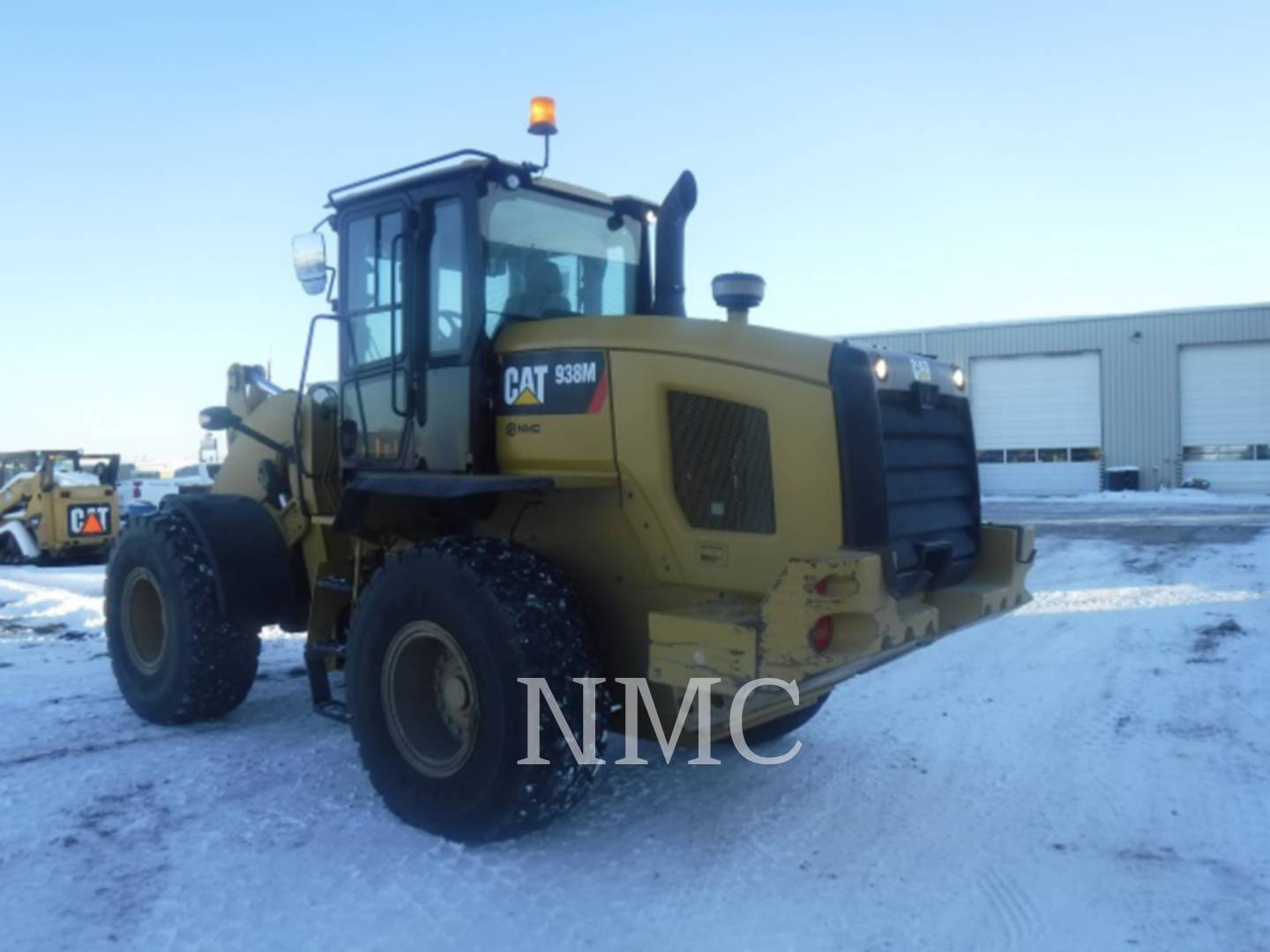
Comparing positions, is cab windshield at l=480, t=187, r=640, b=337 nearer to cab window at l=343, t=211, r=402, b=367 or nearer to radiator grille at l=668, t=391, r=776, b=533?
cab window at l=343, t=211, r=402, b=367

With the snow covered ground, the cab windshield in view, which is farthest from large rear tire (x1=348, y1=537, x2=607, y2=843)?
the cab windshield

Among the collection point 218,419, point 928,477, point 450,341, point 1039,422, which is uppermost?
point 1039,422

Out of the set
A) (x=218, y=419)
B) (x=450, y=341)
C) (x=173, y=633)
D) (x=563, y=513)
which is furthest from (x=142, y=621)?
(x=563, y=513)

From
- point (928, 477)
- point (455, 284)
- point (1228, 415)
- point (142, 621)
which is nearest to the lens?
point (928, 477)

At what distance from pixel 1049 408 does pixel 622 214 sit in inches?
1154

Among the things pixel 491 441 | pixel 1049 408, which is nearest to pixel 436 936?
pixel 491 441

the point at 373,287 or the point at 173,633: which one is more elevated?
the point at 373,287

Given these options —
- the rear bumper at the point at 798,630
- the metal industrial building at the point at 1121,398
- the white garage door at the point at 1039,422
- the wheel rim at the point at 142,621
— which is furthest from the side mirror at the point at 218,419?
the white garage door at the point at 1039,422

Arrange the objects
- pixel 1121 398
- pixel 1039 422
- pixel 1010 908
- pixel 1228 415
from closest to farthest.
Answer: pixel 1010 908, pixel 1228 415, pixel 1121 398, pixel 1039 422

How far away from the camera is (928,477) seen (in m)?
4.66

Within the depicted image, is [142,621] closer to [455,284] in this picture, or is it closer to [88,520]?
[455,284]

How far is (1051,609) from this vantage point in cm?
964

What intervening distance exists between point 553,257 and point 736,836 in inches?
109

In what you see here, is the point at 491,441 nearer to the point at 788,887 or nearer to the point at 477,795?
the point at 477,795
